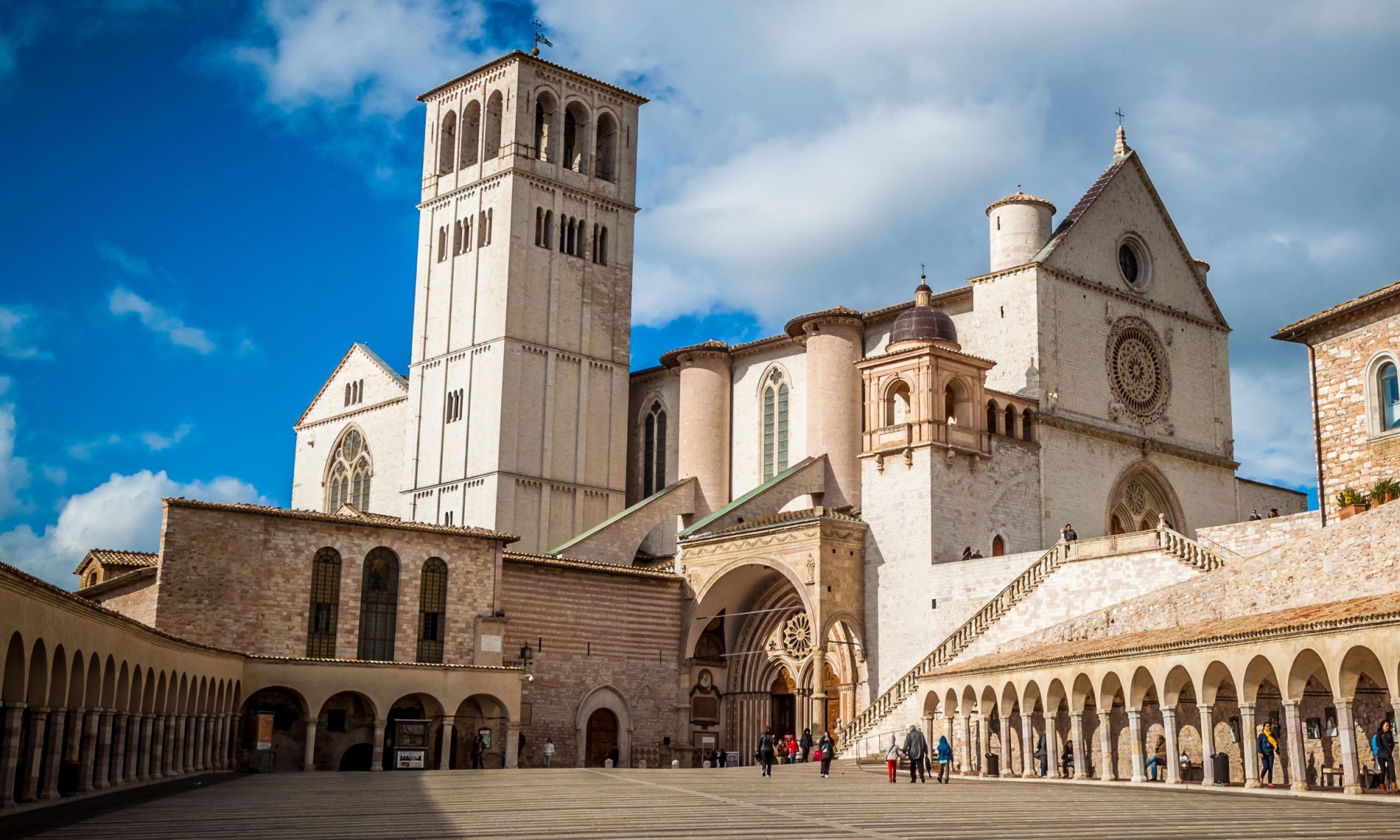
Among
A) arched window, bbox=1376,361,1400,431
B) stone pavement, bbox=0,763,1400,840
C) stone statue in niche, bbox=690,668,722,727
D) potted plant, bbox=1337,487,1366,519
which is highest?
arched window, bbox=1376,361,1400,431

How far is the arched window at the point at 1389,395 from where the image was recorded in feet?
97.7

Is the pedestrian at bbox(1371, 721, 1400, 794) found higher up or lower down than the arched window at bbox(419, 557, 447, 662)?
lower down

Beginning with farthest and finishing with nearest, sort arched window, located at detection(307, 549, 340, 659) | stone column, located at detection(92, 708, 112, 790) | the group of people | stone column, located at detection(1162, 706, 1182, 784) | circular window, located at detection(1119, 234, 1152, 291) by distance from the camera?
circular window, located at detection(1119, 234, 1152, 291) < arched window, located at detection(307, 549, 340, 659) < the group of people < stone column, located at detection(1162, 706, 1182, 784) < stone column, located at detection(92, 708, 112, 790)

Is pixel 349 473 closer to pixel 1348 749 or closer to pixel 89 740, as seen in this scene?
pixel 89 740

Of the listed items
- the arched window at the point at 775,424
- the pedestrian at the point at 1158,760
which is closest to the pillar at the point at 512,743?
the arched window at the point at 775,424

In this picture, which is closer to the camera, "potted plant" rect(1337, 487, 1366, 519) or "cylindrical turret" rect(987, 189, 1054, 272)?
"potted plant" rect(1337, 487, 1366, 519)

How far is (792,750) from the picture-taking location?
4175 cm

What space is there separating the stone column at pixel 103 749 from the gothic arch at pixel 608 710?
18.5 meters

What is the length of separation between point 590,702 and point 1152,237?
23219 mm

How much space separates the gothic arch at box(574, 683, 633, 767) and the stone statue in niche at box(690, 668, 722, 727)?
127 inches

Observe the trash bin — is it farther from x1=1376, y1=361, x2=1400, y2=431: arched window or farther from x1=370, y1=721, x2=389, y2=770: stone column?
x1=370, y1=721, x2=389, y2=770: stone column

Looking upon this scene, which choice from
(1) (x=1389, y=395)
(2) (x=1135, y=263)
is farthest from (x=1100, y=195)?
(1) (x=1389, y=395)

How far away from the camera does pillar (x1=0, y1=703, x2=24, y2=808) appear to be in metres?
19.8

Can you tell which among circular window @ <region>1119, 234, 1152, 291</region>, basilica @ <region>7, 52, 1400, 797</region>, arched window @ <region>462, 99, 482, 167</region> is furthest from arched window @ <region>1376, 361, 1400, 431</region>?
arched window @ <region>462, 99, 482, 167</region>
